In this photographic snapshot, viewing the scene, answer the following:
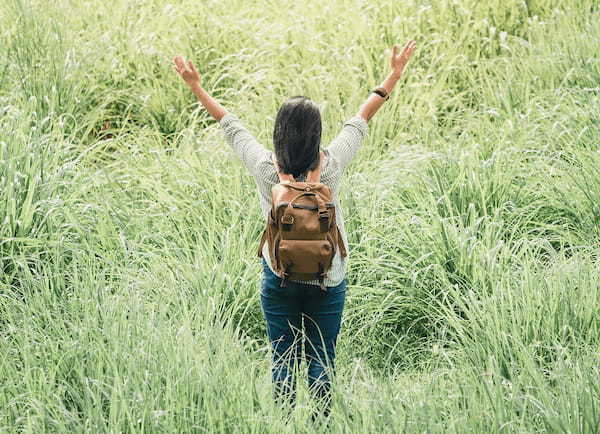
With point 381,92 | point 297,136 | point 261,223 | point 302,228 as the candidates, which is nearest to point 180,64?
point 297,136

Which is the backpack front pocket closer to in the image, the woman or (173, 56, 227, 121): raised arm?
the woman

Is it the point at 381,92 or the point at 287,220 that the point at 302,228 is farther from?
the point at 381,92

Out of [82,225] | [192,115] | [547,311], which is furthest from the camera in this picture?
[192,115]

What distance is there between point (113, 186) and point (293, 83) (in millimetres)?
1556

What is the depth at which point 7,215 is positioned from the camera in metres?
3.98

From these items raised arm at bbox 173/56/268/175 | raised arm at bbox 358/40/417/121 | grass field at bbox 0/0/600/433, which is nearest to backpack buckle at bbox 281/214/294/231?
raised arm at bbox 173/56/268/175

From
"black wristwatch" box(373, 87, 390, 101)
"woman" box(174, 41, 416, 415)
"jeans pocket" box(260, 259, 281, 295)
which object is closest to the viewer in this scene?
"woman" box(174, 41, 416, 415)

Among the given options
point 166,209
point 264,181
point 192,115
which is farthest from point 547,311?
point 192,115

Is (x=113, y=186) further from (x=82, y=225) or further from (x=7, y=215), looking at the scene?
(x=7, y=215)

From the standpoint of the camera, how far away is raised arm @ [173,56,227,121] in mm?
3348

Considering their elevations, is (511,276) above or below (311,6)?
below

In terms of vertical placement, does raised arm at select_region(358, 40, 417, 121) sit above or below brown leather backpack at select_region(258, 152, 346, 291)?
above

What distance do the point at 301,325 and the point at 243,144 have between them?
74 centimetres

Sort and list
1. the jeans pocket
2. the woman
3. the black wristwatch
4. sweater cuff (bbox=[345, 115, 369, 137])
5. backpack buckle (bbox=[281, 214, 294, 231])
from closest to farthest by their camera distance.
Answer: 1. backpack buckle (bbox=[281, 214, 294, 231])
2. the woman
3. the jeans pocket
4. sweater cuff (bbox=[345, 115, 369, 137])
5. the black wristwatch
